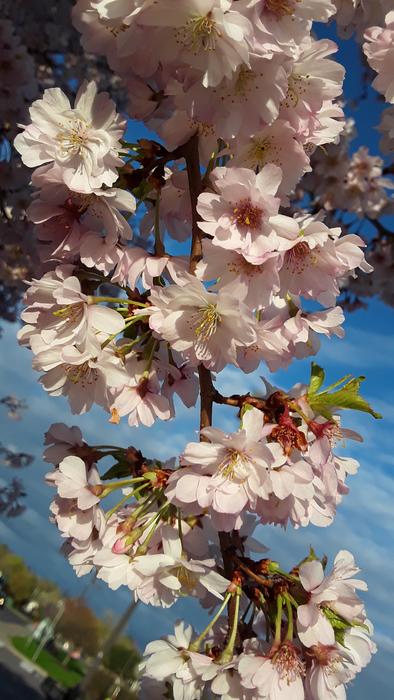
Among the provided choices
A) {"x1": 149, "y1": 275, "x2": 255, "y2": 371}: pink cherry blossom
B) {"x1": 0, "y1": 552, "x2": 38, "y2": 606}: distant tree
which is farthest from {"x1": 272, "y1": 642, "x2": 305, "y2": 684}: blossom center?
{"x1": 0, "y1": 552, "x2": 38, "y2": 606}: distant tree

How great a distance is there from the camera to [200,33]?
130 cm

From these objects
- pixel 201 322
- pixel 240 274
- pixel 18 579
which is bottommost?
pixel 18 579

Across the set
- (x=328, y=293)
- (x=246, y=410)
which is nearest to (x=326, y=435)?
(x=246, y=410)

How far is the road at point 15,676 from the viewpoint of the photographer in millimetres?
28241

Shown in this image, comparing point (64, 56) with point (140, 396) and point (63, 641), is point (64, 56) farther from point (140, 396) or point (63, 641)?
point (63, 641)

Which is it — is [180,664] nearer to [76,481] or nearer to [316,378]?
[76,481]

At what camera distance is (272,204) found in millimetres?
1336

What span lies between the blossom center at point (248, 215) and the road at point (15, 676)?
28.3 m

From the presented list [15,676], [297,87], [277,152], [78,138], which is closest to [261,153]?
[277,152]

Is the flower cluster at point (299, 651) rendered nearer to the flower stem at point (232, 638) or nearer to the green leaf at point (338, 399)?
the flower stem at point (232, 638)

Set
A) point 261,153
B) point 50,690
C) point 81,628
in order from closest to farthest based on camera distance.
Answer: point 261,153 → point 50,690 → point 81,628

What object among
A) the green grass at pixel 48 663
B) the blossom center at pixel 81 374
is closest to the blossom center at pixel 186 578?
the blossom center at pixel 81 374

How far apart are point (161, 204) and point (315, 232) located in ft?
1.71

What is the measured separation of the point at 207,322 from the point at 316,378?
0.98ft
